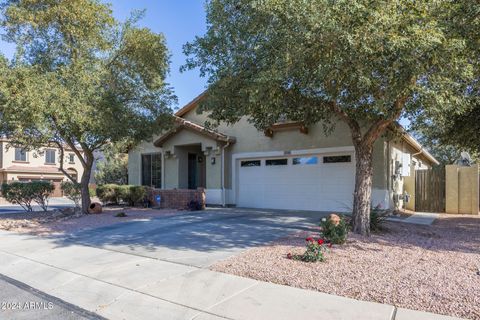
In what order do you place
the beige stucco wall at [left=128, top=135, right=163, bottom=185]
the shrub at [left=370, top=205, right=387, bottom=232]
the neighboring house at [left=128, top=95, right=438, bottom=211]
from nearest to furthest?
the shrub at [left=370, top=205, right=387, bottom=232] < the neighboring house at [left=128, top=95, right=438, bottom=211] < the beige stucco wall at [left=128, top=135, right=163, bottom=185]

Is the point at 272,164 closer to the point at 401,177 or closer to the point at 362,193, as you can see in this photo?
the point at 401,177

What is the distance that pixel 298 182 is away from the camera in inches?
650

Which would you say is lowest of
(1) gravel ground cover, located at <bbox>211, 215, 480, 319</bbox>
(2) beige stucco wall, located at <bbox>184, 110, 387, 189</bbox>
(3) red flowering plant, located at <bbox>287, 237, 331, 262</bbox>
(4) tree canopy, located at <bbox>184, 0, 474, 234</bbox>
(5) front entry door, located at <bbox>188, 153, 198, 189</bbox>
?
(1) gravel ground cover, located at <bbox>211, 215, 480, 319</bbox>

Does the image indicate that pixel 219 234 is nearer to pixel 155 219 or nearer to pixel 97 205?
pixel 155 219

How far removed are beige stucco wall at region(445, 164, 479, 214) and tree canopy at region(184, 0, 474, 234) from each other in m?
8.04

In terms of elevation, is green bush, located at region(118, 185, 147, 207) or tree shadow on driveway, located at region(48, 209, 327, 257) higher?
green bush, located at region(118, 185, 147, 207)

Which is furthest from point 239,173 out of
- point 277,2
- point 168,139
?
point 277,2

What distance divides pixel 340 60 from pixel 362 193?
3.77m

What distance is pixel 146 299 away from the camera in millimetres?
5551

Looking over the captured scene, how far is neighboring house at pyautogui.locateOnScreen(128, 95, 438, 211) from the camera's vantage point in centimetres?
1521

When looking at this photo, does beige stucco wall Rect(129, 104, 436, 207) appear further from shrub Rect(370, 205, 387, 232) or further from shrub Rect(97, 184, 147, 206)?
shrub Rect(370, 205, 387, 232)

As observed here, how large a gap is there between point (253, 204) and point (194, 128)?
4.69m

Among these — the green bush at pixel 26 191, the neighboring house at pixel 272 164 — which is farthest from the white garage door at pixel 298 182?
the green bush at pixel 26 191

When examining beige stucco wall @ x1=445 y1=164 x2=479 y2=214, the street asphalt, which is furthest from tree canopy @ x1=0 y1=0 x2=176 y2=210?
beige stucco wall @ x1=445 y1=164 x2=479 y2=214
